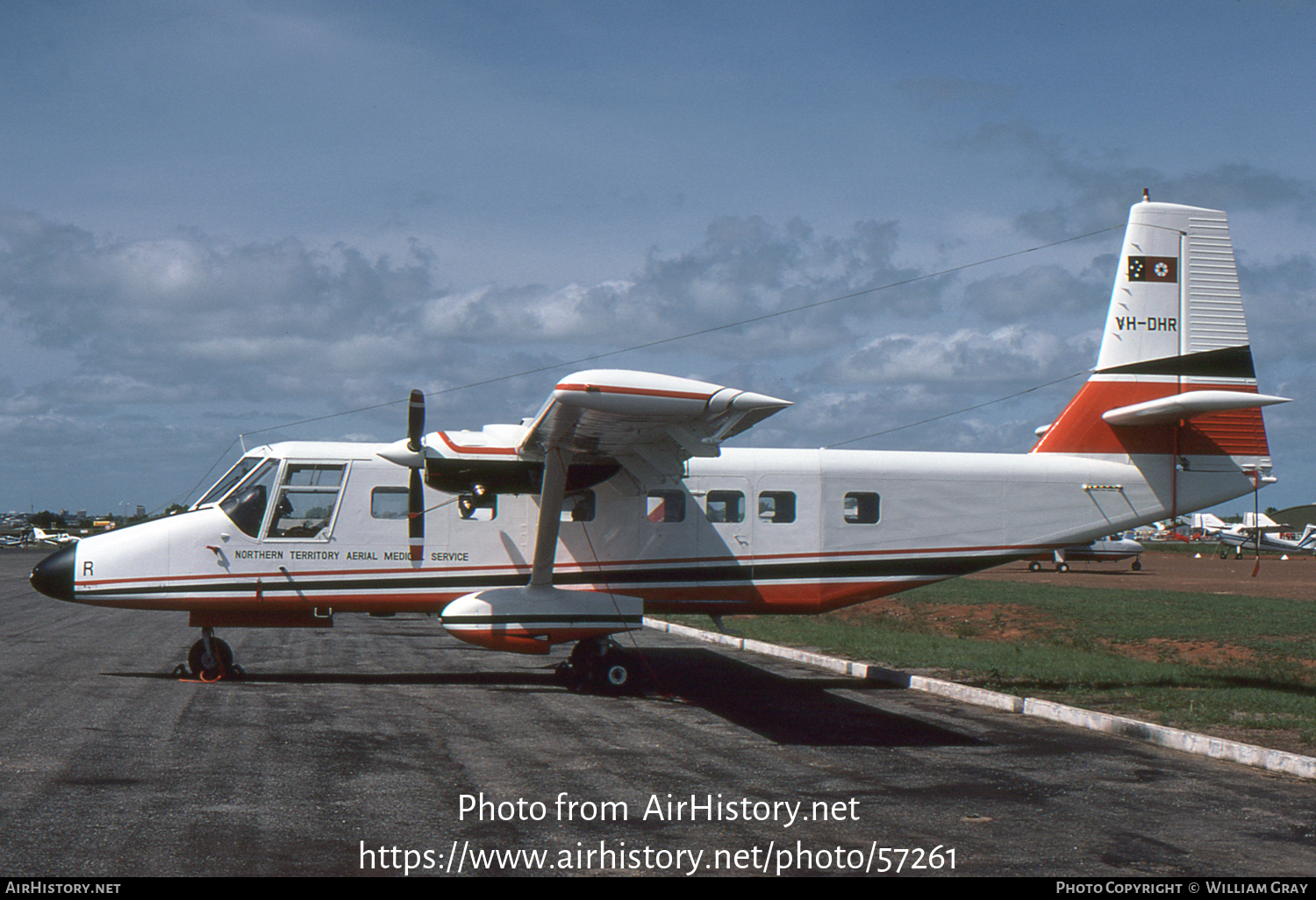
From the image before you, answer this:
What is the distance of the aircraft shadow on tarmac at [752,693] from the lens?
35.0 ft

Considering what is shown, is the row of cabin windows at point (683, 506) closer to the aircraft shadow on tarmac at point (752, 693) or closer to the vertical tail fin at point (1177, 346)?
the aircraft shadow on tarmac at point (752, 693)

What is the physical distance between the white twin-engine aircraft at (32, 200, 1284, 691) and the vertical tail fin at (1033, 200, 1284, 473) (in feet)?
0.09

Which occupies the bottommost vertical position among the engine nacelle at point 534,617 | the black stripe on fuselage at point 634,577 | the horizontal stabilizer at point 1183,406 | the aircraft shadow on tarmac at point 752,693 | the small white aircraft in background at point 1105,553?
the small white aircraft in background at point 1105,553

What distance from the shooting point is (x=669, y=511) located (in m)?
14.1

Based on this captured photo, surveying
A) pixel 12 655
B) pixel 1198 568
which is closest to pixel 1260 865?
pixel 12 655

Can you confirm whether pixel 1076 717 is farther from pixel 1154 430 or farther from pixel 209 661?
pixel 209 661

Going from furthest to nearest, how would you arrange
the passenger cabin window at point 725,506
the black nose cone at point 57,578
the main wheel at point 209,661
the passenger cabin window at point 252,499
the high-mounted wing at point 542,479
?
the passenger cabin window at point 725,506 → the passenger cabin window at point 252,499 → the main wheel at point 209,661 → the black nose cone at point 57,578 → the high-mounted wing at point 542,479

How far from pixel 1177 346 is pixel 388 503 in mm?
11380

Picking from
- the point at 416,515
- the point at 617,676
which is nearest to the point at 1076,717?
the point at 617,676

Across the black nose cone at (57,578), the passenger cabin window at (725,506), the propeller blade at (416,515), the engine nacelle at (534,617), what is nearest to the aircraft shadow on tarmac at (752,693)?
the engine nacelle at (534,617)

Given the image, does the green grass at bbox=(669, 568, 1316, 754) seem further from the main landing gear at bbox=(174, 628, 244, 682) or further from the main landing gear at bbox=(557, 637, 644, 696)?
the main landing gear at bbox=(174, 628, 244, 682)

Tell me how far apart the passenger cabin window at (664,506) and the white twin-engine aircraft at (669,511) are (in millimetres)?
18

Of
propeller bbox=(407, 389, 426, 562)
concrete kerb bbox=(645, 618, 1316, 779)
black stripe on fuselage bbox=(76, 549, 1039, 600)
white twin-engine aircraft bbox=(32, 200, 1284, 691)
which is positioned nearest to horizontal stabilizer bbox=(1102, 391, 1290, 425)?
white twin-engine aircraft bbox=(32, 200, 1284, 691)

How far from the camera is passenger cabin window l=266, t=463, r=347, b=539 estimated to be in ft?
45.1
